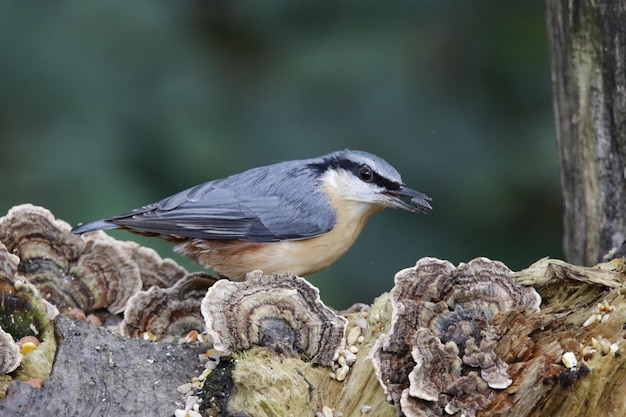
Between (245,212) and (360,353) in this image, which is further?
(245,212)

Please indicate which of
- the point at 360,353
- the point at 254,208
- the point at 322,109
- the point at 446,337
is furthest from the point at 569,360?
the point at 322,109

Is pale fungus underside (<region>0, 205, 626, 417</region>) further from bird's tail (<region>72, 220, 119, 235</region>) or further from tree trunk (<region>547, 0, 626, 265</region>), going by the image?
tree trunk (<region>547, 0, 626, 265</region>)

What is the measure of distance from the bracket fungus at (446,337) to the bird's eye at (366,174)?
863 millimetres

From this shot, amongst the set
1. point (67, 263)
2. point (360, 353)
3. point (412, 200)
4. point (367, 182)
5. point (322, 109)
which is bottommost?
point (360, 353)

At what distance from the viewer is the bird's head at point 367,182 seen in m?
3.14

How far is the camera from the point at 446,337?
7.13 ft

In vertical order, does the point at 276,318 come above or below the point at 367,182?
below

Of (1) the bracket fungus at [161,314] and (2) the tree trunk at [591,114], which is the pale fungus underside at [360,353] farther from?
(2) the tree trunk at [591,114]

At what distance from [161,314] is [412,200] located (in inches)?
37.9

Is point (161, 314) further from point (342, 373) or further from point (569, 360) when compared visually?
point (569, 360)

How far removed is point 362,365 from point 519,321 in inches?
16.6

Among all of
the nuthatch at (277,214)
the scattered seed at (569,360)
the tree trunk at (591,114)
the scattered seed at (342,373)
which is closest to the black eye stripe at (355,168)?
the nuthatch at (277,214)

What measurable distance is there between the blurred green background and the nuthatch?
2.19 feet

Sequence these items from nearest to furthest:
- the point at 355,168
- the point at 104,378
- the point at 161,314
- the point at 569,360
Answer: the point at 569,360, the point at 104,378, the point at 161,314, the point at 355,168
